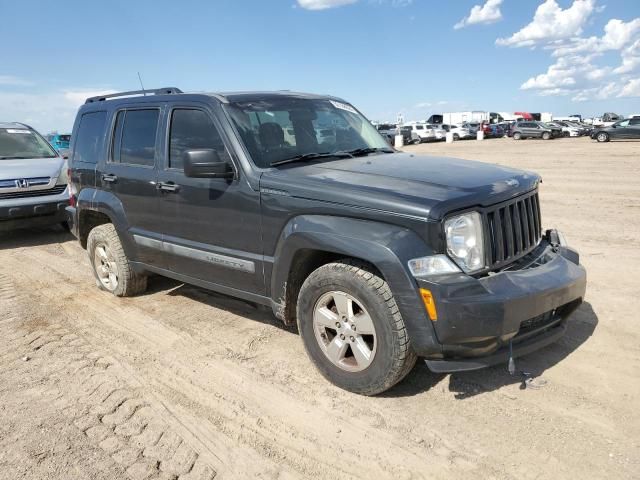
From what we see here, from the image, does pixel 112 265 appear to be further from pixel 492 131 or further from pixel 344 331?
pixel 492 131

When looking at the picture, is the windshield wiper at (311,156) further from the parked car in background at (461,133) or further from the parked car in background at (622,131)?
the parked car in background at (461,133)

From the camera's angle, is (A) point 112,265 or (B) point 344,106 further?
(A) point 112,265

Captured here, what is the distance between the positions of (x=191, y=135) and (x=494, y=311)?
279cm

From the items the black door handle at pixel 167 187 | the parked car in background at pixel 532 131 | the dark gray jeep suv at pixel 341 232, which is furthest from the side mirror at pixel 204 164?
the parked car in background at pixel 532 131

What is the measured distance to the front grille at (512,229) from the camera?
3.13 meters

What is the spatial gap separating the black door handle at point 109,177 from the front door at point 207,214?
827mm

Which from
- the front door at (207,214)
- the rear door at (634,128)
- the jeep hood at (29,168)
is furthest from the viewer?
the rear door at (634,128)

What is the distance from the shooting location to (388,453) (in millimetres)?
2789

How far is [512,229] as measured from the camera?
332cm

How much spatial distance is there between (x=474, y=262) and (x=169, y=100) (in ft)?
9.89

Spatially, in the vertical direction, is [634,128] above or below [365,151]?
below

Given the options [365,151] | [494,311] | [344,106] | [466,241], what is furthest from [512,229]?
[344,106]

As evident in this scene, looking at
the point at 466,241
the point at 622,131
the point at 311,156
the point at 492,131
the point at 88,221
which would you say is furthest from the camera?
the point at 492,131

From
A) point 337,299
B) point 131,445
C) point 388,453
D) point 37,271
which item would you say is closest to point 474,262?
point 337,299
